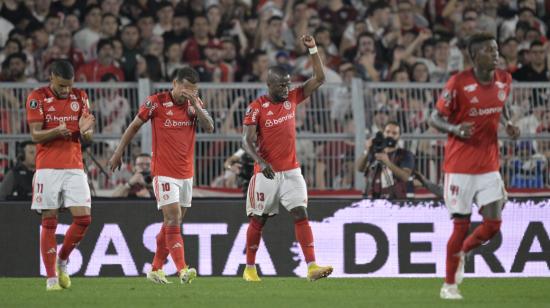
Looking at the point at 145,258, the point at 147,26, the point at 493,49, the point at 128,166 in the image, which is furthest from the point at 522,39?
the point at 493,49

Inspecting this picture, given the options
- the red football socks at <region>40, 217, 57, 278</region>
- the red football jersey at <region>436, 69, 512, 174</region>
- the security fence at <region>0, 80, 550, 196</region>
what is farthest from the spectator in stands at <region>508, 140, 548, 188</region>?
the red football socks at <region>40, 217, 57, 278</region>

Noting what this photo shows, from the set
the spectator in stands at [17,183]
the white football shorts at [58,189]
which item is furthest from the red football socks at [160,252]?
the spectator in stands at [17,183]

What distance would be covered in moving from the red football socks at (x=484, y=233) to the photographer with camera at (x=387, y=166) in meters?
4.71

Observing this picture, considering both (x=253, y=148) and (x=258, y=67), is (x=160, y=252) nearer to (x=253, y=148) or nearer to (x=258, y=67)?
(x=253, y=148)

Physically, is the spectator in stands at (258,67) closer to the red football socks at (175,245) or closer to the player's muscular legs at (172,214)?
the player's muscular legs at (172,214)

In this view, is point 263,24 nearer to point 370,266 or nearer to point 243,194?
point 243,194

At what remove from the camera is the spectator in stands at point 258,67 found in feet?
64.3

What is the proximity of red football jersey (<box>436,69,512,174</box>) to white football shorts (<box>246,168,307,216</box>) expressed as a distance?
2.67m

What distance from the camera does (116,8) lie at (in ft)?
68.4

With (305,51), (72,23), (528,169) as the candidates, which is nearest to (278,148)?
(528,169)

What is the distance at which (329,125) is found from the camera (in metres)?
17.8

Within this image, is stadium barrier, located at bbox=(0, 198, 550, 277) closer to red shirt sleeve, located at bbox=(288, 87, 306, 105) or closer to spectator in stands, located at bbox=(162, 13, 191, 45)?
red shirt sleeve, located at bbox=(288, 87, 306, 105)

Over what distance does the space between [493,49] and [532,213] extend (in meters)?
5.13

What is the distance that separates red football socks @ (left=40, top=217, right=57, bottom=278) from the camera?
12281mm
